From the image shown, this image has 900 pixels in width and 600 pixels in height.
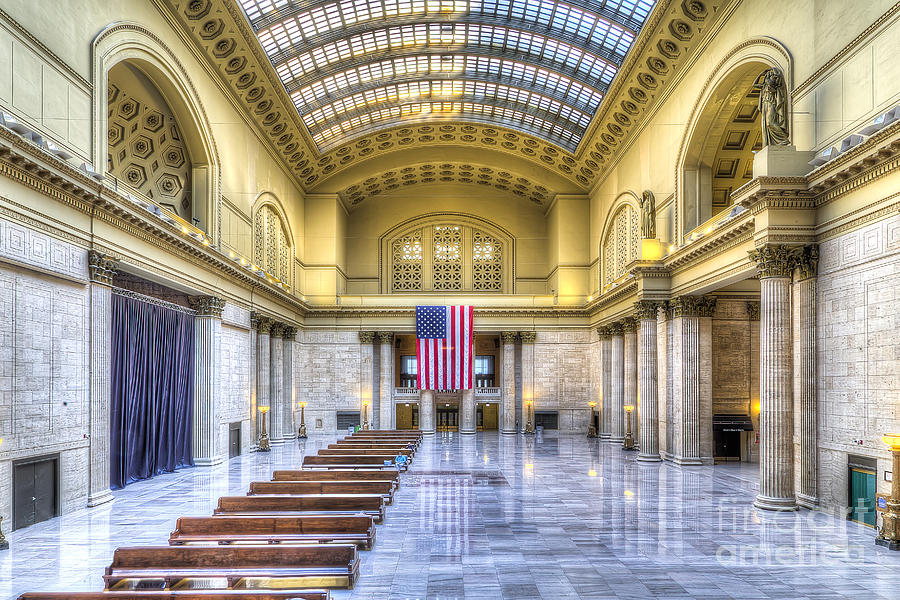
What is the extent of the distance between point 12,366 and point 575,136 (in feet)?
101

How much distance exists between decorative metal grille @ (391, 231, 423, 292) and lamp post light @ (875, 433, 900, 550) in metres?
36.2

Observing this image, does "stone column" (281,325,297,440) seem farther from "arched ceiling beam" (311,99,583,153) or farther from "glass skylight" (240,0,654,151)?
"glass skylight" (240,0,654,151)

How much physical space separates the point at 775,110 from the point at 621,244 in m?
18.4

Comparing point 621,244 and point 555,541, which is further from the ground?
point 621,244

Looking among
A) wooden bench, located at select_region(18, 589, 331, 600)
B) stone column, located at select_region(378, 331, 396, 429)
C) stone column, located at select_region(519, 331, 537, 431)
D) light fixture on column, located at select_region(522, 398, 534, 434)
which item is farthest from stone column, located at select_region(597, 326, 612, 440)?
wooden bench, located at select_region(18, 589, 331, 600)

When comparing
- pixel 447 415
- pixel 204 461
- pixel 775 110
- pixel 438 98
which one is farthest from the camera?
pixel 447 415

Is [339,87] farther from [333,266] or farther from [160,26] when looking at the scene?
[160,26]

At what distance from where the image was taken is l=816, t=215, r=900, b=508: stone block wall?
15016 millimetres

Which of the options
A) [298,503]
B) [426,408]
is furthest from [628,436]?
[298,503]

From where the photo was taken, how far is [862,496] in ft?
51.8

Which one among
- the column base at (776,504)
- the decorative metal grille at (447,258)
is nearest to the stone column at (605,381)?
the decorative metal grille at (447,258)

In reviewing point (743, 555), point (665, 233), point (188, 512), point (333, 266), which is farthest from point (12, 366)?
point (333, 266)

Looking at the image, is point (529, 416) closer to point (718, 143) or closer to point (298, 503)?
point (718, 143)

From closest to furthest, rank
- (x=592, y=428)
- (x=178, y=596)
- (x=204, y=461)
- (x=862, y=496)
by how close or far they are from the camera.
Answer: (x=178, y=596)
(x=862, y=496)
(x=204, y=461)
(x=592, y=428)
